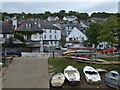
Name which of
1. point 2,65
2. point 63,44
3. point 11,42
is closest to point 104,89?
point 2,65

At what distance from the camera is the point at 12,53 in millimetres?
29766

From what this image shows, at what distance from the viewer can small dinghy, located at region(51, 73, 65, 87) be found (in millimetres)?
19125

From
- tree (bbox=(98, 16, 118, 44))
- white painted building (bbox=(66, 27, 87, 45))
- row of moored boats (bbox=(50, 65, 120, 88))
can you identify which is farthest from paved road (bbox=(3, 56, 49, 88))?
white painted building (bbox=(66, 27, 87, 45))

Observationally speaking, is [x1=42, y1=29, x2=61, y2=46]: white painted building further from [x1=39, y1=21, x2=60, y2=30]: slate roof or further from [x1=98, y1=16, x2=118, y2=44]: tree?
[x1=98, y1=16, x2=118, y2=44]: tree

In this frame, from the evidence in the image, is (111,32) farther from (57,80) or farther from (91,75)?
(57,80)

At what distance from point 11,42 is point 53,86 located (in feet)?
68.2

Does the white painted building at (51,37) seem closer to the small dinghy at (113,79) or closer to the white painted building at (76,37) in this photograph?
the white painted building at (76,37)

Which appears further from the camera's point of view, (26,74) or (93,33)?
(93,33)

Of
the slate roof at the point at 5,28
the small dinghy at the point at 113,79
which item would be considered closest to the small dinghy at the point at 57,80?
the small dinghy at the point at 113,79

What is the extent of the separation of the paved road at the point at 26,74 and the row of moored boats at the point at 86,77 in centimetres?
71

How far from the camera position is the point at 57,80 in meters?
19.4

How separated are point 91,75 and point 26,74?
446 centimetres

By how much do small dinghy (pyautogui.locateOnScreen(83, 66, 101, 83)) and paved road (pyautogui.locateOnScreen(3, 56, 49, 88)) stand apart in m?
2.69

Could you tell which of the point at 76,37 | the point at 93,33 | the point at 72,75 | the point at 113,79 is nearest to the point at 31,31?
the point at 93,33
